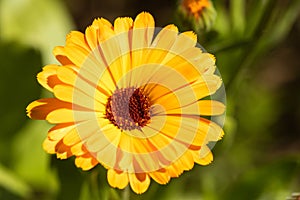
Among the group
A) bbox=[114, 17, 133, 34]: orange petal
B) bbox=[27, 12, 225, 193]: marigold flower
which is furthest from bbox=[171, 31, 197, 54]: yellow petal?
bbox=[114, 17, 133, 34]: orange petal

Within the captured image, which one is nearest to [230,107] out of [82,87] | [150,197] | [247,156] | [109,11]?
[150,197]

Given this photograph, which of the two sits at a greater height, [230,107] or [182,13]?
[182,13]

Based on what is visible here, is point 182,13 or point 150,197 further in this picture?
point 150,197

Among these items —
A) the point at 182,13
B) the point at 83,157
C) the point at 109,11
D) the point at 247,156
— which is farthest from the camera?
the point at 109,11

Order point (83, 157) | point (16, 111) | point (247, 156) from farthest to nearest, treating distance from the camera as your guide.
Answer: point (247, 156), point (16, 111), point (83, 157)

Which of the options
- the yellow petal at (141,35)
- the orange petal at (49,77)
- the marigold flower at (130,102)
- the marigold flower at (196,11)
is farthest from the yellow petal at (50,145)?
the marigold flower at (196,11)

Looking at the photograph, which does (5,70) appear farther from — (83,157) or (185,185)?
(83,157)

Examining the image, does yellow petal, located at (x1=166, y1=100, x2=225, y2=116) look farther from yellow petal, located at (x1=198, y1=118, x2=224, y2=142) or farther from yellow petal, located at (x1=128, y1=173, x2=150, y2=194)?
yellow petal, located at (x1=128, y1=173, x2=150, y2=194)
